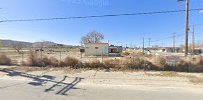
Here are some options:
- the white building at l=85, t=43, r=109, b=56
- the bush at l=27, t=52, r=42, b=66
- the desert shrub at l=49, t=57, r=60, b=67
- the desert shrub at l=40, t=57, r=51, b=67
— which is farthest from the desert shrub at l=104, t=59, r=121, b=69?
the white building at l=85, t=43, r=109, b=56

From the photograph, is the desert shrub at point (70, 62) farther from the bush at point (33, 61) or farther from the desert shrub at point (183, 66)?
the desert shrub at point (183, 66)

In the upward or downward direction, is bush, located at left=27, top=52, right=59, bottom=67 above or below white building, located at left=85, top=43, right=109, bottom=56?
below

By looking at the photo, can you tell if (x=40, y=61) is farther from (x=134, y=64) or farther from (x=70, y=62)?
(x=134, y=64)

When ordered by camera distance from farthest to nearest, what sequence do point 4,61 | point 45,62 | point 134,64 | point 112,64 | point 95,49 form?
point 95,49
point 4,61
point 45,62
point 112,64
point 134,64

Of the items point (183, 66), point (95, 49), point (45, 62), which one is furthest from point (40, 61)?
point (95, 49)

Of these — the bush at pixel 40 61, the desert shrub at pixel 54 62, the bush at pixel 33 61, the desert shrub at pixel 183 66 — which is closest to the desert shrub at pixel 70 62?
the desert shrub at pixel 54 62

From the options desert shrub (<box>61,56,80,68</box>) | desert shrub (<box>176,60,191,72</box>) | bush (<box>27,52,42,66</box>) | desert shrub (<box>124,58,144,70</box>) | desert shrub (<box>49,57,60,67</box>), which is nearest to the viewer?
desert shrub (<box>176,60,191,72</box>)

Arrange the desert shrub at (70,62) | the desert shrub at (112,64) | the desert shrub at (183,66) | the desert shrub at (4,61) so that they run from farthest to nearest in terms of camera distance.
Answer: the desert shrub at (4,61) < the desert shrub at (70,62) < the desert shrub at (112,64) < the desert shrub at (183,66)

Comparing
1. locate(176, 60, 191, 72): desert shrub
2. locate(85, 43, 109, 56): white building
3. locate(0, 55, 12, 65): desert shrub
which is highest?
locate(85, 43, 109, 56): white building

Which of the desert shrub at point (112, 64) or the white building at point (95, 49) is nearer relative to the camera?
the desert shrub at point (112, 64)

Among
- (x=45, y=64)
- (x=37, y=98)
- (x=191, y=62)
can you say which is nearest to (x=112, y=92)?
(x=37, y=98)

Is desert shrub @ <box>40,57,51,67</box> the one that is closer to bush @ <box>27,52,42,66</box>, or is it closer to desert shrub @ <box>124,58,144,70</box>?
bush @ <box>27,52,42,66</box>

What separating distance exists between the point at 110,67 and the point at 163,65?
13.3ft

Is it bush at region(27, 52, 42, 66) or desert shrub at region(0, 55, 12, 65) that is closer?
bush at region(27, 52, 42, 66)
